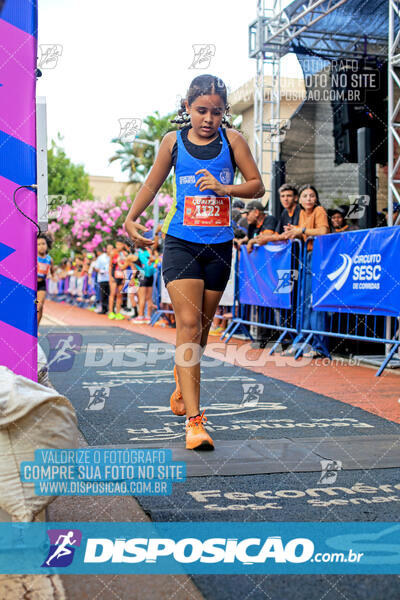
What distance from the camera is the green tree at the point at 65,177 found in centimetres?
4806

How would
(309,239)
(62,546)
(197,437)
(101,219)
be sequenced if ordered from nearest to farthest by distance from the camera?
(62,546)
(197,437)
(309,239)
(101,219)

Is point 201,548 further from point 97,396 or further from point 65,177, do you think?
point 65,177

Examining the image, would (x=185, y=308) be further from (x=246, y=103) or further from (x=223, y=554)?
(x=246, y=103)

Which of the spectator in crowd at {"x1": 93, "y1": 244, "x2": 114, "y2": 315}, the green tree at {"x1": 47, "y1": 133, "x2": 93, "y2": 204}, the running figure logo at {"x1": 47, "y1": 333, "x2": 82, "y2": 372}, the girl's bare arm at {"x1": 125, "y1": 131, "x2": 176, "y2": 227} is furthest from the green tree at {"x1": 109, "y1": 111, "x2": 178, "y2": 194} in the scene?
the girl's bare arm at {"x1": 125, "y1": 131, "x2": 176, "y2": 227}

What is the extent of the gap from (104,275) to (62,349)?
1068 centimetres

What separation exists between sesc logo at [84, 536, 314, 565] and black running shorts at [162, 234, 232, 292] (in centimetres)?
196

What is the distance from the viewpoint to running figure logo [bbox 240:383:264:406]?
557 cm

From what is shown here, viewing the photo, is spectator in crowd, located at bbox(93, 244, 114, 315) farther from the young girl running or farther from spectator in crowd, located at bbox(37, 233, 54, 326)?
the young girl running

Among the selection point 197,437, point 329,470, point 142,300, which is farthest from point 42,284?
point 142,300

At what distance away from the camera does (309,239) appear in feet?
29.2

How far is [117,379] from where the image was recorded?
6.89 meters

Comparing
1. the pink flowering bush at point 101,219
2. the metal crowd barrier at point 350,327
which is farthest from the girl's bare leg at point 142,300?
the pink flowering bush at point 101,219

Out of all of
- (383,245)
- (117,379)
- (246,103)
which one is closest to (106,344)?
(117,379)

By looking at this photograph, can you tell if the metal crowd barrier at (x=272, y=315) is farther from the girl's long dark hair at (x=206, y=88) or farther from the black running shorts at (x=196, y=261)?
the girl's long dark hair at (x=206, y=88)
